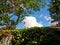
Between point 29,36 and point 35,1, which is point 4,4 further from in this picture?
point 29,36

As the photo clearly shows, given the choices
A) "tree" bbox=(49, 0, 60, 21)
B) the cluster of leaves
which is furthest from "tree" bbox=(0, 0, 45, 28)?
the cluster of leaves

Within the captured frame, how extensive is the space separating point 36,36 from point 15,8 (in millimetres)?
11963

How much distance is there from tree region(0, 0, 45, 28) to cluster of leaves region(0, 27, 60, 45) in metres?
10.3

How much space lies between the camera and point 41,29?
56.3ft

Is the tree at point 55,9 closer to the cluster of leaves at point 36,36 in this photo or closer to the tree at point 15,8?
the tree at point 15,8

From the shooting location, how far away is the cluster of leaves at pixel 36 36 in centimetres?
1661

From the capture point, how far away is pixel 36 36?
17453 mm

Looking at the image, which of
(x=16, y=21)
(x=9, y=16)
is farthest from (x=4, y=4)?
(x=16, y=21)

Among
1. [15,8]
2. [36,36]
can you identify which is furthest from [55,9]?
[36,36]

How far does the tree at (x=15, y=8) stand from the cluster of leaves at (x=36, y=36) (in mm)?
10348

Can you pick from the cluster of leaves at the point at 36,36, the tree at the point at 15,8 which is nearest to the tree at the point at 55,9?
the tree at the point at 15,8

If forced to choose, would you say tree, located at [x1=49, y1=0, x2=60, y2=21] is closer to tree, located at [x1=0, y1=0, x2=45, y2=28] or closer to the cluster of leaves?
tree, located at [x1=0, y1=0, x2=45, y2=28]

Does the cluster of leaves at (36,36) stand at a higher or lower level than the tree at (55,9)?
lower

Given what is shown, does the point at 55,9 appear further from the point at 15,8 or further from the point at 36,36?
the point at 36,36
